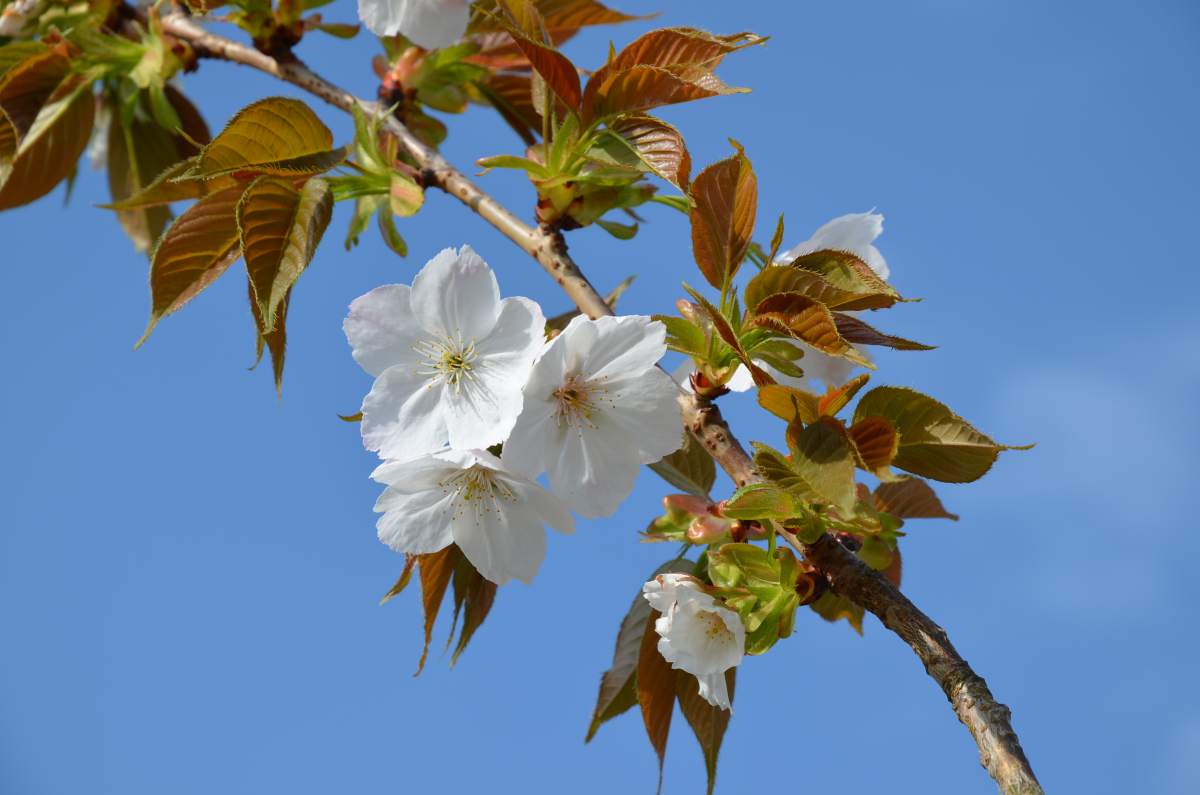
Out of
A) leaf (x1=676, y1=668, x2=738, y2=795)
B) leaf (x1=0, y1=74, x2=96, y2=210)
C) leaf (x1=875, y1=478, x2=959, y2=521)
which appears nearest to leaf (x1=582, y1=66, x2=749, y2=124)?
leaf (x1=875, y1=478, x2=959, y2=521)

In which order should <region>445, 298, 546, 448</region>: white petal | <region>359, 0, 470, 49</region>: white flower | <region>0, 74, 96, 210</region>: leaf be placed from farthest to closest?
1. <region>0, 74, 96, 210</region>: leaf
2. <region>359, 0, 470, 49</region>: white flower
3. <region>445, 298, 546, 448</region>: white petal

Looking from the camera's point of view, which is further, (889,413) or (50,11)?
(50,11)

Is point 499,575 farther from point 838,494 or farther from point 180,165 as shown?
point 180,165

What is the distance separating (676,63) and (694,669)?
0.65 meters

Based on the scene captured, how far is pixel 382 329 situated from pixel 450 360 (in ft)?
0.26

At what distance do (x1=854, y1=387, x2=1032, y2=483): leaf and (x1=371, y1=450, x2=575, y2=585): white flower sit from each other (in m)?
0.33

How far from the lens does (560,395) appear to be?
112 cm

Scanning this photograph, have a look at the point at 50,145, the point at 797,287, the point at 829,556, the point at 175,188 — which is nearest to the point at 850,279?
the point at 797,287

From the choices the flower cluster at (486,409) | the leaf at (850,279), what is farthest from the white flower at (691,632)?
the leaf at (850,279)

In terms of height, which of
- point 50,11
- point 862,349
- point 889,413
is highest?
point 50,11

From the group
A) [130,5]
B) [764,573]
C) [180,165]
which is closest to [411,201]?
[180,165]

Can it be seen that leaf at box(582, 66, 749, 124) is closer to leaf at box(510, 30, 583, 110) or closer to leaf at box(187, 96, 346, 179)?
leaf at box(510, 30, 583, 110)

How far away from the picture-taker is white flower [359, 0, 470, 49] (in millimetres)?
1509

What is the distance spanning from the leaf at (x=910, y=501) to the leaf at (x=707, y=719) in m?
0.29
